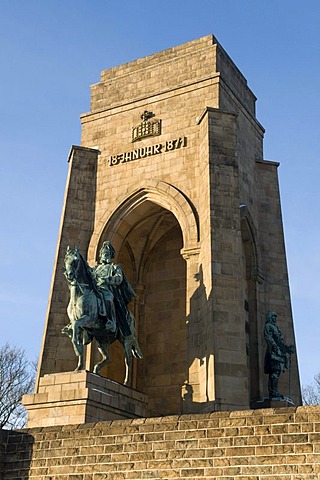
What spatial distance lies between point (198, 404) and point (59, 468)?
5.03 meters

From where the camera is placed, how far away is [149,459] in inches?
417

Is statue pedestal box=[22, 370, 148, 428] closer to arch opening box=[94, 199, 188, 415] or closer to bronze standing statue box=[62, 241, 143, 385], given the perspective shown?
bronze standing statue box=[62, 241, 143, 385]

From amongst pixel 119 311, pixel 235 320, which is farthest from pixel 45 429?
pixel 235 320

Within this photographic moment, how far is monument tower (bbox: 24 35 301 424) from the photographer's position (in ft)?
55.5

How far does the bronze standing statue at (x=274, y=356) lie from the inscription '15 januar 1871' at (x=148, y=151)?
5766 mm

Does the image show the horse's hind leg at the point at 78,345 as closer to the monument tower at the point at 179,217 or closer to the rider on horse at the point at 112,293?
the rider on horse at the point at 112,293

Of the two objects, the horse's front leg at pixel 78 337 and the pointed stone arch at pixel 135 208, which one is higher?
the pointed stone arch at pixel 135 208

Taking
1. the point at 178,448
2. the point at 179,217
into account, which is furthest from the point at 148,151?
the point at 178,448

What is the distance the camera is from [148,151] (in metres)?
19.8

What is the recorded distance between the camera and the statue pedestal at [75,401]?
13.8m

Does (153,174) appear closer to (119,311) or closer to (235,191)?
(235,191)

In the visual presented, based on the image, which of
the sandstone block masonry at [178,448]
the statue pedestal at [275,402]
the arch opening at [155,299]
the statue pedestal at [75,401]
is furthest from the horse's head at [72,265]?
the statue pedestal at [275,402]

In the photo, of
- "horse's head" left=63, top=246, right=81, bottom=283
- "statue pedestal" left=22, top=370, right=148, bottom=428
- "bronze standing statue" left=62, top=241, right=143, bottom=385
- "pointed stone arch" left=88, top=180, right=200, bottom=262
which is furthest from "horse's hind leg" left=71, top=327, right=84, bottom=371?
"pointed stone arch" left=88, top=180, right=200, bottom=262

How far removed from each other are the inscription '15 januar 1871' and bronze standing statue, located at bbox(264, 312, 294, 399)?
18.9ft
